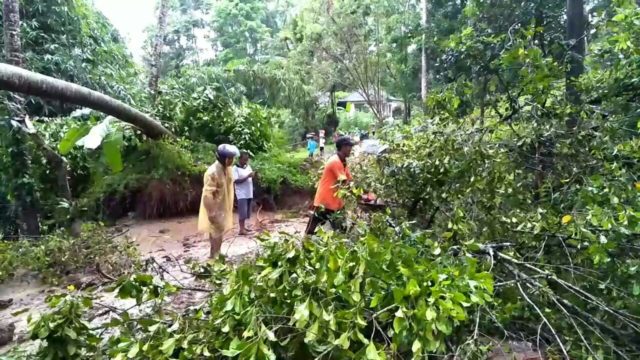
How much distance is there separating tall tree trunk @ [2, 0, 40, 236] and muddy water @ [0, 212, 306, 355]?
889mm

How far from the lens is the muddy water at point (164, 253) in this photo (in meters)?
4.02

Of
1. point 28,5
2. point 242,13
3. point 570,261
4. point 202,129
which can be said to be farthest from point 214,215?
point 242,13

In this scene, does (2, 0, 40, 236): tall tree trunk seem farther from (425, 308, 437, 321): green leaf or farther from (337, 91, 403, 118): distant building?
(337, 91, 403, 118): distant building

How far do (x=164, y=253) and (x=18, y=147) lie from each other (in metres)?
2.28

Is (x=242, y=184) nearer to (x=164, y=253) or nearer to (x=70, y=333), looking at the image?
(x=164, y=253)

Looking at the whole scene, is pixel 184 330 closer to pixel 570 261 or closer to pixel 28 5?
pixel 570 261

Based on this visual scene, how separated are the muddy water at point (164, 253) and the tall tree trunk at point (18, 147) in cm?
89

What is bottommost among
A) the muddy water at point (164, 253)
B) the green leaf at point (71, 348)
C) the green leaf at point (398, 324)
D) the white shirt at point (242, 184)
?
the muddy water at point (164, 253)

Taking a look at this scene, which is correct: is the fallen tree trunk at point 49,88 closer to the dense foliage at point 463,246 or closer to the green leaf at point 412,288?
the dense foliage at point 463,246

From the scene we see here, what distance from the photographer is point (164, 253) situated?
6664mm

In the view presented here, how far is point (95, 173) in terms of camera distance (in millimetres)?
8227

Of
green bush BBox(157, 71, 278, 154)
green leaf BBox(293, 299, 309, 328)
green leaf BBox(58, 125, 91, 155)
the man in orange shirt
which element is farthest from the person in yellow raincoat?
green bush BBox(157, 71, 278, 154)

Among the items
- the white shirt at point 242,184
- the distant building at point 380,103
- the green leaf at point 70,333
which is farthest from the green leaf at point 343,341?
the distant building at point 380,103

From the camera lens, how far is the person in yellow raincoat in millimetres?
4812
